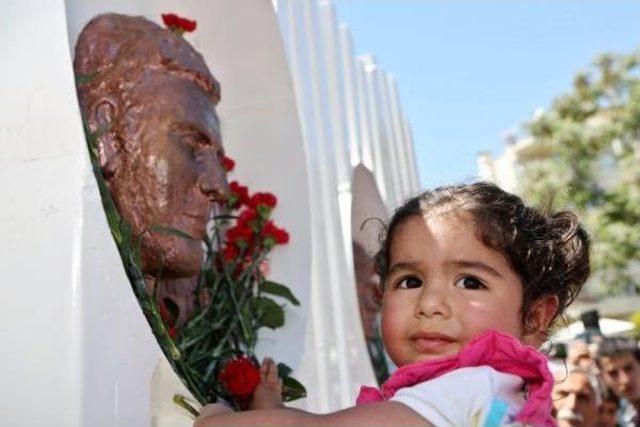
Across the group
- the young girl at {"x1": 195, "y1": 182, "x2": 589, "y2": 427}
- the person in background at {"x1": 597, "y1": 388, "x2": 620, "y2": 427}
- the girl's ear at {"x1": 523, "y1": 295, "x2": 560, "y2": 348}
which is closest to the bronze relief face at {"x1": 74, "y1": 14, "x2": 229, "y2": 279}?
the young girl at {"x1": 195, "y1": 182, "x2": 589, "y2": 427}

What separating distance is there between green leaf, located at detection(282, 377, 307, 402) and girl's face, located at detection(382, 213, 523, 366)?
0.72 meters

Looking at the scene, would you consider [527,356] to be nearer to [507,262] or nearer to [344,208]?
[507,262]

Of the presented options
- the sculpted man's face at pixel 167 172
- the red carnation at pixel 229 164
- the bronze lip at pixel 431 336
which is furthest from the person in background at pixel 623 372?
the bronze lip at pixel 431 336

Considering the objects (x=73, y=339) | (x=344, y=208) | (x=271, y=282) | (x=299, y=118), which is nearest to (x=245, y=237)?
(x=271, y=282)

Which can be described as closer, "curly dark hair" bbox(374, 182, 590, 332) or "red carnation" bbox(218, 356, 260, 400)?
"curly dark hair" bbox(374, 182, 590, 332)

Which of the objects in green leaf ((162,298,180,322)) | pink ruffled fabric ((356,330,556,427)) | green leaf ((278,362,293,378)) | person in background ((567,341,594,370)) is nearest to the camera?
pink ruffled fabric ((356,330,556,427))

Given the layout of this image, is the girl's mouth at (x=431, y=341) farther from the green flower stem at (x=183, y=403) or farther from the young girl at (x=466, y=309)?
the green flower stem at (x=183, y=403)

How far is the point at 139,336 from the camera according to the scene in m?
1.47

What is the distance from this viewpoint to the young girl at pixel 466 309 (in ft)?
3.96

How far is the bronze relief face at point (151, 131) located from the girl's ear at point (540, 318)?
0.85 m

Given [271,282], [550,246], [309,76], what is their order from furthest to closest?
1. [309,76]
2. [271,282]
3. [550,246]

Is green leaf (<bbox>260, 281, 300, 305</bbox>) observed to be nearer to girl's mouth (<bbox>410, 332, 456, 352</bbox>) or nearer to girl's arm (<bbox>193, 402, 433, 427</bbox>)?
girl's mouth (<bbox>410, 332, 456, 352</bbox>)

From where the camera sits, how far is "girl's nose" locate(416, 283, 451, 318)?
4.70 ft

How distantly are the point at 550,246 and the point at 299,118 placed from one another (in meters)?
1.20
